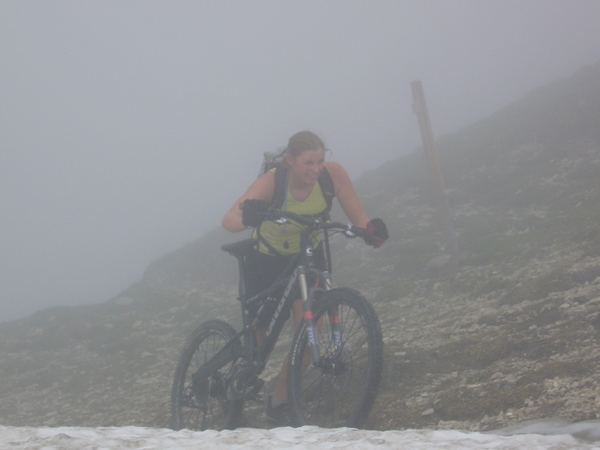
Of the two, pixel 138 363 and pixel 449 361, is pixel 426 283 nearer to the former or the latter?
pixel 138 363

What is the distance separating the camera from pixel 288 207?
562cm

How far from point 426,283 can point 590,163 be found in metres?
7.45

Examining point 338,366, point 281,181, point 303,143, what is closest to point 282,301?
point 338,366

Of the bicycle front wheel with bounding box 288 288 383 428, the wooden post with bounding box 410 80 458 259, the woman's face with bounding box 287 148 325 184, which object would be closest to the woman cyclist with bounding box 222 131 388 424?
the woman's face with bounding box 287 148 325 184

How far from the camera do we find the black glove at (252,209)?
16.1 feet

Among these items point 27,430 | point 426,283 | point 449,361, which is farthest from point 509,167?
point 27,430

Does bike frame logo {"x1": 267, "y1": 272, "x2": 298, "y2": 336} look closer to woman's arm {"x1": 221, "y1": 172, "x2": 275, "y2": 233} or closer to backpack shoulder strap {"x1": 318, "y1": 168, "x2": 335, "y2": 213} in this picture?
woman's arm {"x1": 221, "y1": 172, "x2": 275, "y2": 233}

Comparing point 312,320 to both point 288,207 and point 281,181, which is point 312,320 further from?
point 281,181

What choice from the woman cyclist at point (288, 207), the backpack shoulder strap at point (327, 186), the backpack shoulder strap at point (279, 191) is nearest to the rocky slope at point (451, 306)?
the woman cyclist at point (288, 207)

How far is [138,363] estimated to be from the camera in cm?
1394

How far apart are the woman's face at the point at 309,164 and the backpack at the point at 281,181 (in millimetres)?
161

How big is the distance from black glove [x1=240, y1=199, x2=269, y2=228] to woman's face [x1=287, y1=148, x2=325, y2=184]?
2.24 ft

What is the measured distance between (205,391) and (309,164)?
2.45 m

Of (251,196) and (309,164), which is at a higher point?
(309,164)
